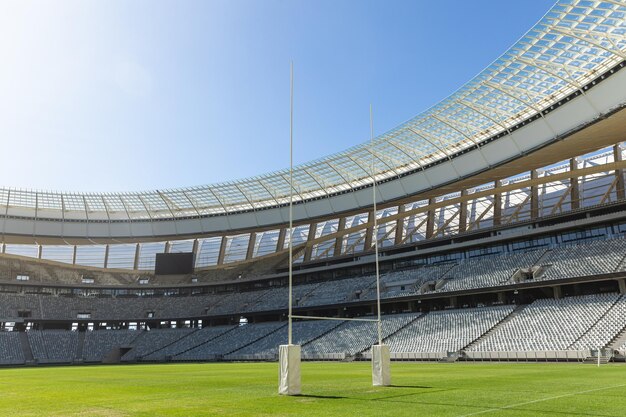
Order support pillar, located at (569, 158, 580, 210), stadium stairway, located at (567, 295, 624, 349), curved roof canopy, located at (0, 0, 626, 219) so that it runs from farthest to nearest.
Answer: support pillar, located at (569, 158, 580, 210)
stadium stairway, located at (567, 295, 624, 349)
curved roof canopy, located at (0, 0, 626, 219)

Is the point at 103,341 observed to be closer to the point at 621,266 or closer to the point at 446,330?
the point at 446,330

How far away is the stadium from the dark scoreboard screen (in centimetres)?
20

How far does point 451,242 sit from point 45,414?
47.2 m

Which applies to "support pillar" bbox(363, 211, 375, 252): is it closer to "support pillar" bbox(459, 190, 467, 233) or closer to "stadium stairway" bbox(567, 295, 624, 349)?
"support pillar" bbox(459, 190, 467, 233)

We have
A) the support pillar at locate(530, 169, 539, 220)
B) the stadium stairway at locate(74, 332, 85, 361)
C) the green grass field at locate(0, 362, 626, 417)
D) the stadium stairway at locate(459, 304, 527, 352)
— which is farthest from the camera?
the stadium stairway at locate(74, 332, 85, 361)

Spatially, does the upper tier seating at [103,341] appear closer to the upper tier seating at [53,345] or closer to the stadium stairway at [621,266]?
the upper tier seating at [53,345]

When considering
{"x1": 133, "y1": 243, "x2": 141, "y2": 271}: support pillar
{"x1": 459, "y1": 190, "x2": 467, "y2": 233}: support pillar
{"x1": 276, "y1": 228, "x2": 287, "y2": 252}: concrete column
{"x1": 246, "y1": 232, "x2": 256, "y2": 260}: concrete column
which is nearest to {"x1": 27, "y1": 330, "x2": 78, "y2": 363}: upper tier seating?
{"x1": 133, "y1": 243, "x2": 141, "y2": 271}: support pillar

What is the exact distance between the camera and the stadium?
17.9 m

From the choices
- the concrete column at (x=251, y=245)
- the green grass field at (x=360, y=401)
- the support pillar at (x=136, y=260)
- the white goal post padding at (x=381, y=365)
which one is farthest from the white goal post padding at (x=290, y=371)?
the support pillar at (x=136, y=260)

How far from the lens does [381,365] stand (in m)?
15.9

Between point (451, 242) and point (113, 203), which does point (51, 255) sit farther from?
point (451, 242)

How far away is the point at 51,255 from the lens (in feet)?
228

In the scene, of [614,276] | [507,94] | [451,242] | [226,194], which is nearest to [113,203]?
[226,194]

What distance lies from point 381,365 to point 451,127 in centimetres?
2905
